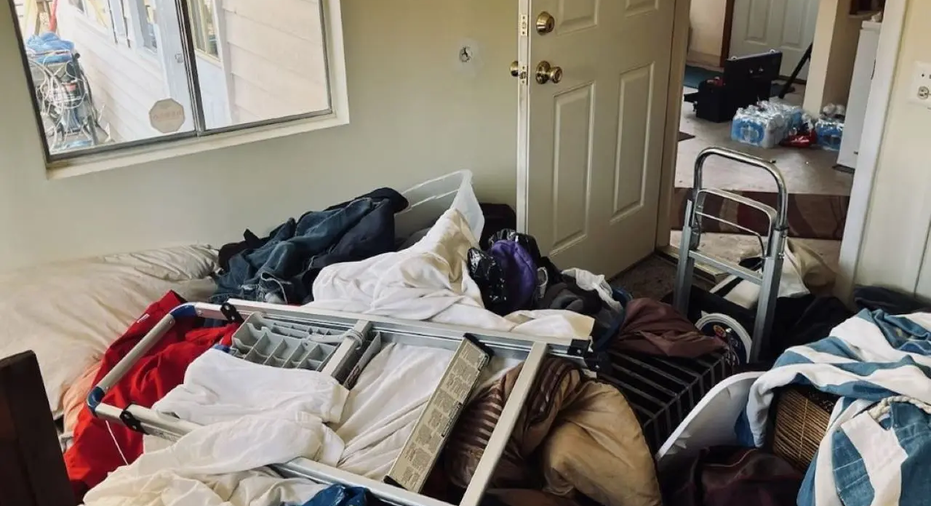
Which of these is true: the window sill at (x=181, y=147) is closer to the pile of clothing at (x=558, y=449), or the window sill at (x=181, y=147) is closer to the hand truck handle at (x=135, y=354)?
the hand truck handle at (x=135, y=354)

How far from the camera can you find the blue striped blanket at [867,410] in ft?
3.65

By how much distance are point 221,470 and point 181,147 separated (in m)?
1.21

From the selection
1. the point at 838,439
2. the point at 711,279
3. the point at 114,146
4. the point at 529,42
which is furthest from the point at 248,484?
the point at 711,279

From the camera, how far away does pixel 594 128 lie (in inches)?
99.0

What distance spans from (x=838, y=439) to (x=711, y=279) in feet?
5.58

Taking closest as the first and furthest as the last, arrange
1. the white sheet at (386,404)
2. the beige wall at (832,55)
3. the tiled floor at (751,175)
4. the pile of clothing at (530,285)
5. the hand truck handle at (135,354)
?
the white sheet at (386,404)
the hand truck handle at (135,354)
the pile of clothing at (530,285)
the tiled floor at (751,175)
the beige wall at (832,55)

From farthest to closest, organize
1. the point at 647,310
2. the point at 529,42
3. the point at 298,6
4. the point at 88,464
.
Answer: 1. the point at 298,6
2. the point at 529,42
3. the point at 647,310
4. the point at 88,464

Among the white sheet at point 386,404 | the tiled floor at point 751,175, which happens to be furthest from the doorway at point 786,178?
the white sheet at point 386,404

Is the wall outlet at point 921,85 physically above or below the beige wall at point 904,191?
above

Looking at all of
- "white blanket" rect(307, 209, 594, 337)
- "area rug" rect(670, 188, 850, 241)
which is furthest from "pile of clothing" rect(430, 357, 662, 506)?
"area rug" rect(670, 188, 850, 241)

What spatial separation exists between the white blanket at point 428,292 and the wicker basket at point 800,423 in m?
0.41

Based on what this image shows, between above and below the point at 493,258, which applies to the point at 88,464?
below

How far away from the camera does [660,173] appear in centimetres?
299

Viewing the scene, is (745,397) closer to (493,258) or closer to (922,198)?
(493,258)
